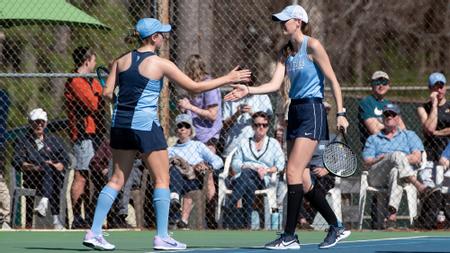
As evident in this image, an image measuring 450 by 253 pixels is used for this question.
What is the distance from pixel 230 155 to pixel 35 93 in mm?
11296

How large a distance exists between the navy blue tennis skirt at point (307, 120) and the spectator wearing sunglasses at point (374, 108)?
4831 mm

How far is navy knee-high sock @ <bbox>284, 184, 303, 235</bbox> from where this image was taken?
1393 centimetres

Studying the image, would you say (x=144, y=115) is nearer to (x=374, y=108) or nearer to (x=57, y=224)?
(x=57, y=224)

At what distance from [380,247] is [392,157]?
4.18 m

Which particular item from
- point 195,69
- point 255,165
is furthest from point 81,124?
point 255,165

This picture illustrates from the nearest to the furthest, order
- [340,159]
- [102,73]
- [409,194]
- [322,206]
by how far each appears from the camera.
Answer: [322,206]
[340,159]
[102,73]
[409,194]

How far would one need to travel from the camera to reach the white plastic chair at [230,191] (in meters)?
18.6

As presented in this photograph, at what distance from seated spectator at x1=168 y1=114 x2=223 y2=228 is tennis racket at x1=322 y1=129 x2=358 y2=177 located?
150 inches

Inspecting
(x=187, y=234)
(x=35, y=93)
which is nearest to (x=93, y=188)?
(x=187, y=234)

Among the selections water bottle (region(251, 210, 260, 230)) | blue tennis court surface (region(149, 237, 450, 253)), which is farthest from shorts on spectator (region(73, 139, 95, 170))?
blue tennis court surface (region(149, 237, 450, 253))

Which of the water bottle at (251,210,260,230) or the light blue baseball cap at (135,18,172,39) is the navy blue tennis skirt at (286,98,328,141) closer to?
the light blue baseball cap at (135,18,172,39)

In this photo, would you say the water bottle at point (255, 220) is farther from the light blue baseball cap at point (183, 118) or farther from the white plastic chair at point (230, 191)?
the light blue baseball cap at point (183, 118)

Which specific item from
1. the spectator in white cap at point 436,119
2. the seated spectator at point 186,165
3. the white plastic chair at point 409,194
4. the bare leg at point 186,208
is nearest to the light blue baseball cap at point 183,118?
the seated spectator at point 186,165

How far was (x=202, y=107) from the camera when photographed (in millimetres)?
18734
